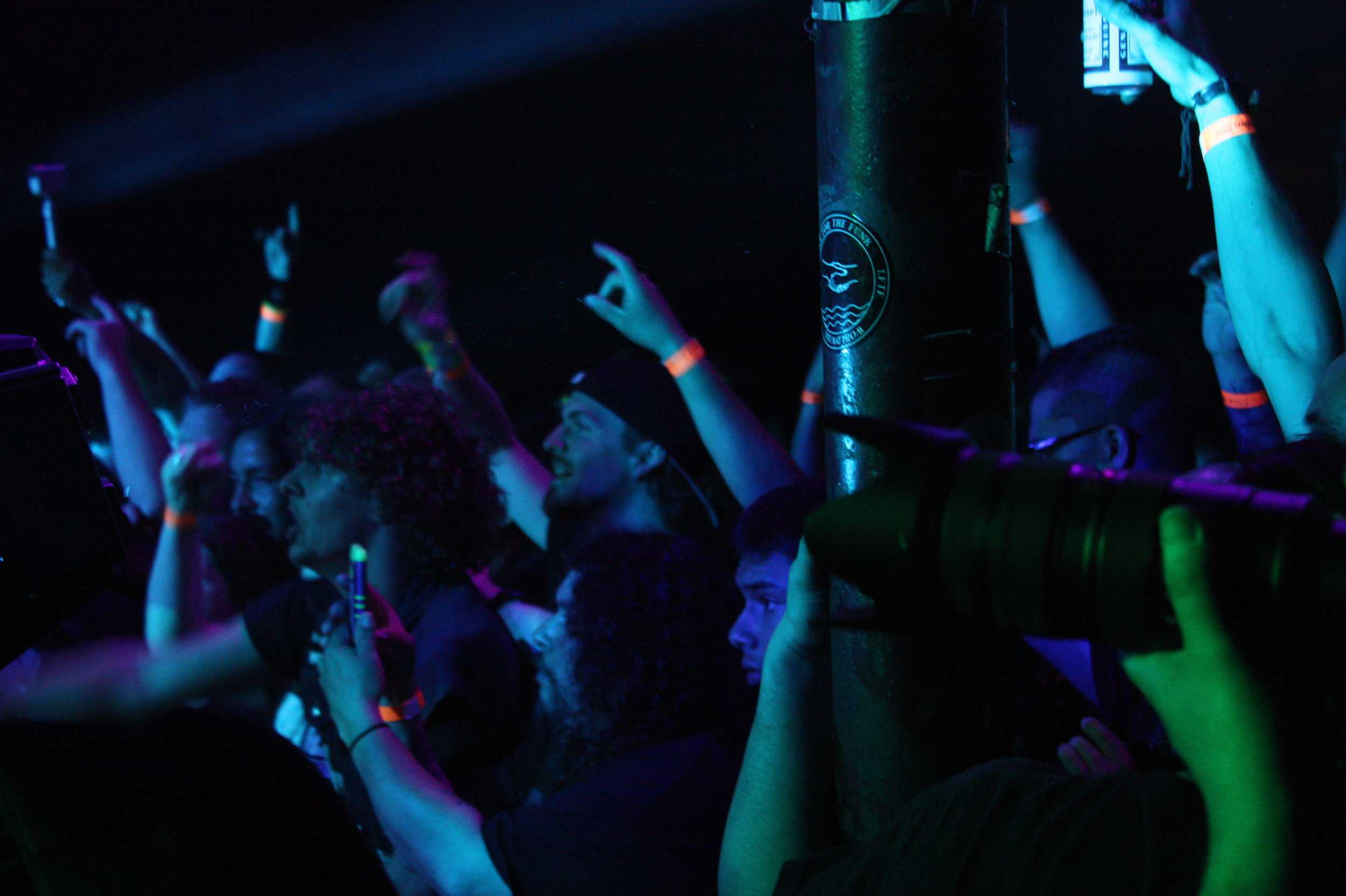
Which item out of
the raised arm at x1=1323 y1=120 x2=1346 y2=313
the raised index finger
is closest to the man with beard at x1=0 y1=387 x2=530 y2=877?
the raised index finger

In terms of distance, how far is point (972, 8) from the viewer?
1.24m

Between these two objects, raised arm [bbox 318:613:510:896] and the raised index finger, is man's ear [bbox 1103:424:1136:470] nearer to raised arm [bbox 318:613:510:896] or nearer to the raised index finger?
the raised index finger

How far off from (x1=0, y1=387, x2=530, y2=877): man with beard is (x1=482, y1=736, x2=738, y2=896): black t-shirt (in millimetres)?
500

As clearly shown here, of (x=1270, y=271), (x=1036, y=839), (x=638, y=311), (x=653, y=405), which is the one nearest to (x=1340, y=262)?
(x=1270, y=271)

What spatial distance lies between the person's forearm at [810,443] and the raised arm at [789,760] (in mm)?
2112

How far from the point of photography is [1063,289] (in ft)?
9.76

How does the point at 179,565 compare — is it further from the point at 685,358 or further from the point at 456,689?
the point at 685,358

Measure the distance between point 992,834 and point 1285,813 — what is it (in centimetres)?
30

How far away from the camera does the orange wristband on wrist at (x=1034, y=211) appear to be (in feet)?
9.33

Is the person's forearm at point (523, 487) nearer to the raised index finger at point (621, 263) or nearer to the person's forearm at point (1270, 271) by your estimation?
the raised index finger at point (621, 263)

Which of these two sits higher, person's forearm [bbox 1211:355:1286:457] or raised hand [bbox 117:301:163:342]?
raised hand [bbox 117:301:163:342]

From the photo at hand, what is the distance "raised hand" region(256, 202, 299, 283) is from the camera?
479 centimetres

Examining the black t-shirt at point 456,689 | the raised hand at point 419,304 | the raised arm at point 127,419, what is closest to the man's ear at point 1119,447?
the black t-shirt at point 456,689

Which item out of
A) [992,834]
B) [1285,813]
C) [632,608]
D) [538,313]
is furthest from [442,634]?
[1285,813]
